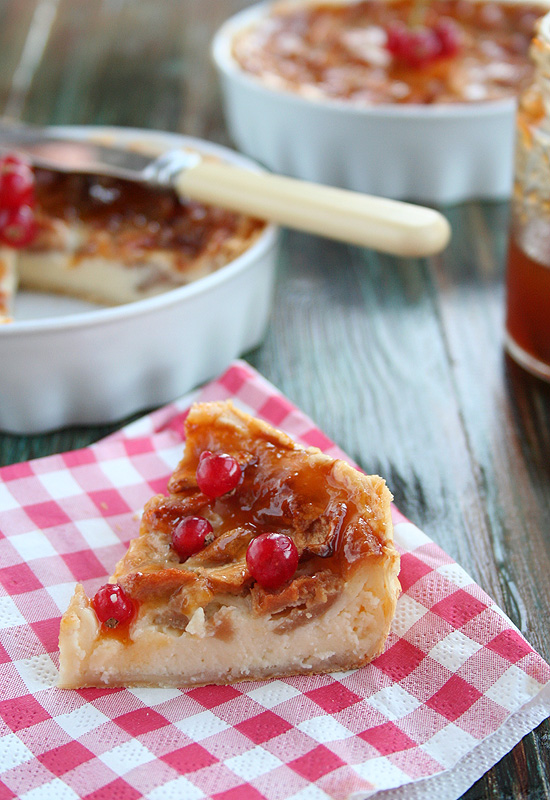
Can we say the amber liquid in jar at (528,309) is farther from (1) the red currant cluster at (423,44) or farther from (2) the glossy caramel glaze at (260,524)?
(1) the red currant cluster at (423,44)

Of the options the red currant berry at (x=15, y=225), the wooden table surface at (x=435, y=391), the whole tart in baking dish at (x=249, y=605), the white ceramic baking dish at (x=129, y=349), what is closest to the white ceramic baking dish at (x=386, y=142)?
the wooden table surface at (x=435, y=391)

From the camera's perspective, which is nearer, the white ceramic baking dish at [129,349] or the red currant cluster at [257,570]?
the red currant cluster at [257,570]

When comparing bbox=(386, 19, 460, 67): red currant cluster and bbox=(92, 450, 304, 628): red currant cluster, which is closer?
bbox=(92, 450, 304, 628): red currant cluster

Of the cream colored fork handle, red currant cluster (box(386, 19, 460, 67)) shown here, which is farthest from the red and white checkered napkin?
red currant cluster (box(386, 19, 460, 67))

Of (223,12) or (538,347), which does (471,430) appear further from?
(223,12)

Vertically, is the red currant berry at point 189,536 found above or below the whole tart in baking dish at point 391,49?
below

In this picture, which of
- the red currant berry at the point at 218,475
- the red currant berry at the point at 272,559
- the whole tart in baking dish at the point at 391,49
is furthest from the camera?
the whole tart in baking dish at the point at 391,49

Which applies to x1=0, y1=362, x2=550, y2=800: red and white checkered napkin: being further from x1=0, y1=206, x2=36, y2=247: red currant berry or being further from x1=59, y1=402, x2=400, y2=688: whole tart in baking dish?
x1=0, y1=206, x2=36, y2=247: red currant berry
